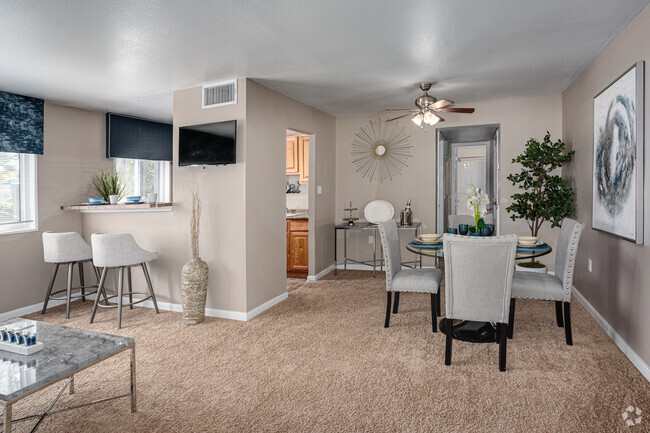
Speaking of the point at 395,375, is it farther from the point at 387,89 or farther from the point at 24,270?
the point at 24,270

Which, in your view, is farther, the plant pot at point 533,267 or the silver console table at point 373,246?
the silver console table at point 373,246

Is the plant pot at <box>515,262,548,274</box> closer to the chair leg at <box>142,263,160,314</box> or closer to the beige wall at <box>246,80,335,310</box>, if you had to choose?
the beige wall at <box>246,80,335,310</box>

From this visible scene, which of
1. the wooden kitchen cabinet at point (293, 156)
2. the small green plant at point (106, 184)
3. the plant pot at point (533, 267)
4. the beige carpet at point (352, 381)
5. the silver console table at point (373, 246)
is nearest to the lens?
the beige carpet at point (352, 381)

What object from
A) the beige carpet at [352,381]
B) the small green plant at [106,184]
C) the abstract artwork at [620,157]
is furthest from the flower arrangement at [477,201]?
the small green plant at [106,184]

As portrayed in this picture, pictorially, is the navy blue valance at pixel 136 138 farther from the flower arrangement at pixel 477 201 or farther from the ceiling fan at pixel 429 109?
the flower arrangement at pixel 477 201

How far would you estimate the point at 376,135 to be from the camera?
5898 millimetres

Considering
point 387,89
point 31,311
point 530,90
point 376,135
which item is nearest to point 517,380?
point 387,89

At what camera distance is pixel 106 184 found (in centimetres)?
493

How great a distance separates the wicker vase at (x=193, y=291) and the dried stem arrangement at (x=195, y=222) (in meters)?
0.14

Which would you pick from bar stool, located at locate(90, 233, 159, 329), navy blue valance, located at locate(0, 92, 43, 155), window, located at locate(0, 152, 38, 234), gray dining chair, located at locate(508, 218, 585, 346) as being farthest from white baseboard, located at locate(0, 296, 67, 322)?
gray dining chair, located at locate(508, 218, 585, 346)

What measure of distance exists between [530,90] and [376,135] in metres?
2.05

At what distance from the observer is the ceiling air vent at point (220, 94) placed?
12.8ft

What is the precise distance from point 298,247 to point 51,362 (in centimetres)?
377

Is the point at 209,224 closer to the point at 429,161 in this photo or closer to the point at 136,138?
the point at 136,138
